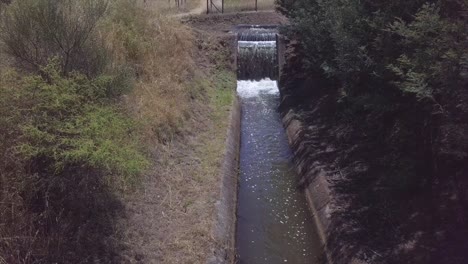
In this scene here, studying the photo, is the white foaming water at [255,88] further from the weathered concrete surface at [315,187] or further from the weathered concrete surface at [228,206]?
the weathered concrete surface at [315,187]

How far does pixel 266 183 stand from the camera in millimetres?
13203

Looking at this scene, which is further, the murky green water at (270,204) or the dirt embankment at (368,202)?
the murky green water at (270,204)

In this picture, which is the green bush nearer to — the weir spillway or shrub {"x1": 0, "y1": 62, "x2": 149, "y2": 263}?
shrub {"x1": 0, "y1": 62, "x2": 149, "y2": 263}

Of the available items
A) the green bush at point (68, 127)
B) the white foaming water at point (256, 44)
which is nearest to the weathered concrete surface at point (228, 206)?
the green bush at point (68, 127)

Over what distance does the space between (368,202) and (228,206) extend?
11.5ft

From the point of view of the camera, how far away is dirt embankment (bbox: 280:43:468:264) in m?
8.45

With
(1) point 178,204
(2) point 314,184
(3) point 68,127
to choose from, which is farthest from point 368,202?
(3) point 68,127

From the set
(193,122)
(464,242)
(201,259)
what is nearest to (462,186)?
(464,242)

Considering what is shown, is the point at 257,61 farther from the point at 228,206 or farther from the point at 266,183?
the point at 228,206

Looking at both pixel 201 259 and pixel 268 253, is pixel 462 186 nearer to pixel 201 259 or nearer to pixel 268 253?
pixel 268 253

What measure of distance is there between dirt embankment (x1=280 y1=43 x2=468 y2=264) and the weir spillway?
507mm

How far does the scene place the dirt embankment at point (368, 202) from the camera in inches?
Answer: 333

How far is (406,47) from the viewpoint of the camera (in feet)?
31.0

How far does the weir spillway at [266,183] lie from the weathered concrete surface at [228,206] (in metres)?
0.33
